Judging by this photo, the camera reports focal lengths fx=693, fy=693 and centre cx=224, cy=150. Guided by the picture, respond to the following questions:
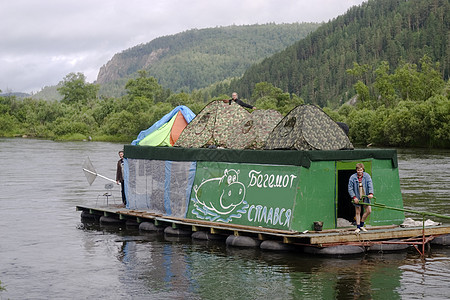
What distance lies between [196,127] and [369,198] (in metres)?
7.30

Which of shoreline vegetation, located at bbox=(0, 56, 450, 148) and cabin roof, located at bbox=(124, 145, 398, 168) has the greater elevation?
shoreline vegetation, located at bbox=(0, 56, 450, 148)

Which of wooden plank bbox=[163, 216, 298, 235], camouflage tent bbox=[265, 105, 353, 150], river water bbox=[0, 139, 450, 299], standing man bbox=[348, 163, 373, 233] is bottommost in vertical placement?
river water bbox=[0, 139, 450, 299]

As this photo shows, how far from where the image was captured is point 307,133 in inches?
810

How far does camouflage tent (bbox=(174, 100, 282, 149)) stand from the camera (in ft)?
74.5

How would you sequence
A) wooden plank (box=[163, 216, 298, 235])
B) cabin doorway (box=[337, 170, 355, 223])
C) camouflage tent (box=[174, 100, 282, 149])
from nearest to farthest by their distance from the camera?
wooden plank (box=[163, 216, 298, 235]), cabin doorway (box=[337, 170, 355, 223]), camouflage tent (box=[174, 100, 282, 149])

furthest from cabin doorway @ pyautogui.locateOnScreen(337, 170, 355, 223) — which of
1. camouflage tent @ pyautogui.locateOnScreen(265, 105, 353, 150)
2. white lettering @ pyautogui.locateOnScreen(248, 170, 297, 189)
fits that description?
white lettering @ pyautogui.locateOnScreen(248, 170, 297, 189)

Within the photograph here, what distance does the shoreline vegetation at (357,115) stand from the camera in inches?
3851

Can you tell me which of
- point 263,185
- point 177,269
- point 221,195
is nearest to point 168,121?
point 221,195

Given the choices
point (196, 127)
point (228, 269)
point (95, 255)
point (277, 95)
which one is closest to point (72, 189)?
point (196, 127)

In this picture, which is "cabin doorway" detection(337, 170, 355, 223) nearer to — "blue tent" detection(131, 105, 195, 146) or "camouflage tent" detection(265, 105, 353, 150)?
"camouflage tent" detection(265, 105, 353, 150)

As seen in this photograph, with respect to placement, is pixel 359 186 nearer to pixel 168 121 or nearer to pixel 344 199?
pixel 344 199

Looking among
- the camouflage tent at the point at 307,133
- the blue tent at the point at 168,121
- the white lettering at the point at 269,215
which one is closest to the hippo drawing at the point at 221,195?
the white lettering at the point at 269,215

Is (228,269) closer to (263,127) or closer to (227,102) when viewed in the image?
(263,127)

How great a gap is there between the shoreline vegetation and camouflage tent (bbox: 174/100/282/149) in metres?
73.3
